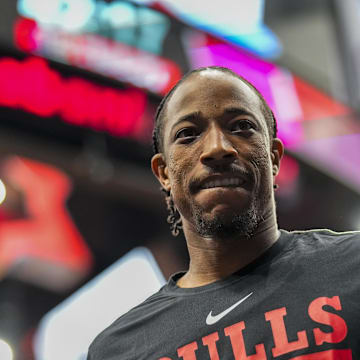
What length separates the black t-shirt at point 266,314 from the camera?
151cm

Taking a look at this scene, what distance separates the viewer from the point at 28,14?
7434 millimetres

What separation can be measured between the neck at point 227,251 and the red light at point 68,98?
541 cm

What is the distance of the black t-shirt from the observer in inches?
59.6

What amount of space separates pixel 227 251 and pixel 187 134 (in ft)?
1.11

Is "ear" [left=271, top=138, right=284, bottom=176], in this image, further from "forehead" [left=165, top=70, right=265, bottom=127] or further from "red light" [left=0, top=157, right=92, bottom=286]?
"red light" [left=0, top=157, right=92, bottom=286]

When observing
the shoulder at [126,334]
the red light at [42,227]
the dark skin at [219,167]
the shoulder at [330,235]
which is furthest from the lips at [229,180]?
the red light at [42,227]

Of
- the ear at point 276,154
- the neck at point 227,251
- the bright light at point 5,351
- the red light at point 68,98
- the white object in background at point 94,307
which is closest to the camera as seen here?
the neck at point 227,251

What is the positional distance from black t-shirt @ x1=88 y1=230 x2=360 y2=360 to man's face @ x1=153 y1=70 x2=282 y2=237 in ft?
0.47

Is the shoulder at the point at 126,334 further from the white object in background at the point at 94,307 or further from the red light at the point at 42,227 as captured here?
the red light at the point at 42,227

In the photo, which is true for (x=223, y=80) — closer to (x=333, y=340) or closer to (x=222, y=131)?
(x=222, y=131)

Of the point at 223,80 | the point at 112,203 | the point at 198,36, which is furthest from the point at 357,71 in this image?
the point at 223,80

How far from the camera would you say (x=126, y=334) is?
187cm

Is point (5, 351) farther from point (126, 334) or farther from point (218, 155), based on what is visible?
point (218, 155)

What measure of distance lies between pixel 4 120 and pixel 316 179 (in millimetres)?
4372
